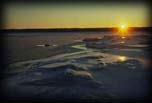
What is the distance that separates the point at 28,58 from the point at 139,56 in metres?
0.77

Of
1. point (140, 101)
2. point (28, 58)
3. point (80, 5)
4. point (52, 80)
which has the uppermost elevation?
point (80, 5)

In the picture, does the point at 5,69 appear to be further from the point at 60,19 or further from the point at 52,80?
the point at 60,19

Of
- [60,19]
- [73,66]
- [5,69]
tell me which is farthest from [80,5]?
[5,69]

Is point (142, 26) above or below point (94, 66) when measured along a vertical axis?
above

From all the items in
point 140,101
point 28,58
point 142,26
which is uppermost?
point 142,26

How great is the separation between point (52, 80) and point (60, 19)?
433mm

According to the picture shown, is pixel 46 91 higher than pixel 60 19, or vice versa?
pixel 60 19

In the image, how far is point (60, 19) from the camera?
171cm

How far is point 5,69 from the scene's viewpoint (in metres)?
1.64

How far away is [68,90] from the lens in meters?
1.63

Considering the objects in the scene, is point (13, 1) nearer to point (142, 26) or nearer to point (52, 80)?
point (52, 80)

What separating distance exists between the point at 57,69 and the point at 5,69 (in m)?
0.35

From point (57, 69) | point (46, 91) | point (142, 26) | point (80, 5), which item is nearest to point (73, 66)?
point (57, 69)

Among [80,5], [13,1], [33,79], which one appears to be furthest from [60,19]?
[33,79]
